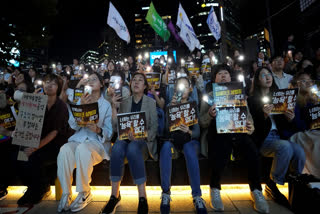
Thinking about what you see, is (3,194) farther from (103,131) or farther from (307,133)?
(307,133)

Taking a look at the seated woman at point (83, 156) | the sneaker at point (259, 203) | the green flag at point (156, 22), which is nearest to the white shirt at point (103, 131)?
the seated woman at point (83, 156)

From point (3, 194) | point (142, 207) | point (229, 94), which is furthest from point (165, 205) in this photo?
point (3, 194)

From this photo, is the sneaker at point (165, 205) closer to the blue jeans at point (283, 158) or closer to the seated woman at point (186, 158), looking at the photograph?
the seated woman at point (186, 158)

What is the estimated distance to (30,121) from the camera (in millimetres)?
2354

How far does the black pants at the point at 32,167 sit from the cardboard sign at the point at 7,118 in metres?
0.32

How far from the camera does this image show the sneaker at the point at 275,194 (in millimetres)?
2213

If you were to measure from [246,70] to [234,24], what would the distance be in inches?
2143

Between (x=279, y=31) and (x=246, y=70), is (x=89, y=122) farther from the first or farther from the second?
(x=279, y=31)

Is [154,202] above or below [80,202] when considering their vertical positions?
below

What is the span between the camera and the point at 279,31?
9312 millimetres

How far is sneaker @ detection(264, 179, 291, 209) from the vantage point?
2213 mm

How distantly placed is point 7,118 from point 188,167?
Result: 2752mm

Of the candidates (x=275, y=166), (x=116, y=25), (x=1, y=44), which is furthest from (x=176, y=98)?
(x=1, y=44)

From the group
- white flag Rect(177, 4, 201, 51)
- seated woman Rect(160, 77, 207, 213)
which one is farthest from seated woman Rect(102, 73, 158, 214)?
white flag Rect(177, 4, 201, 51)
